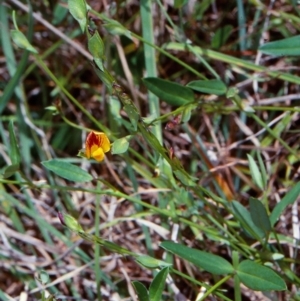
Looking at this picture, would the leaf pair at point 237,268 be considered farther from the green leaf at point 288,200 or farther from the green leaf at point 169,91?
the green leaf at point 169,91

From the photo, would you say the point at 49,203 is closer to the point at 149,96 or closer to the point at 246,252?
the point at 149,96

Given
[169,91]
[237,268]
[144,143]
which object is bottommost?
[237,268]

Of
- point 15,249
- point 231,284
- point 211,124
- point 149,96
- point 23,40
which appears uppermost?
point 23,40

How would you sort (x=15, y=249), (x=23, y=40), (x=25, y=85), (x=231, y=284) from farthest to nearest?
(x=25, y=85), (x=15, y=249), (x=231, y=284), (x=23, y=40)

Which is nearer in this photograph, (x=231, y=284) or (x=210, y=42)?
(x=231, y=284)

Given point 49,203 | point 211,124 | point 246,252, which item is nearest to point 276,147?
point 211,124

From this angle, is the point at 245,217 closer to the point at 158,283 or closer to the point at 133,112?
the point at 158,283

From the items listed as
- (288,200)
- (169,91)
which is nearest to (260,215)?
(288,200)

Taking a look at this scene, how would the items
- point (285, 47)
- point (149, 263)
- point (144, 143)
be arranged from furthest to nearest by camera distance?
point (144, 143), point (285, 47), point (149, 263)
